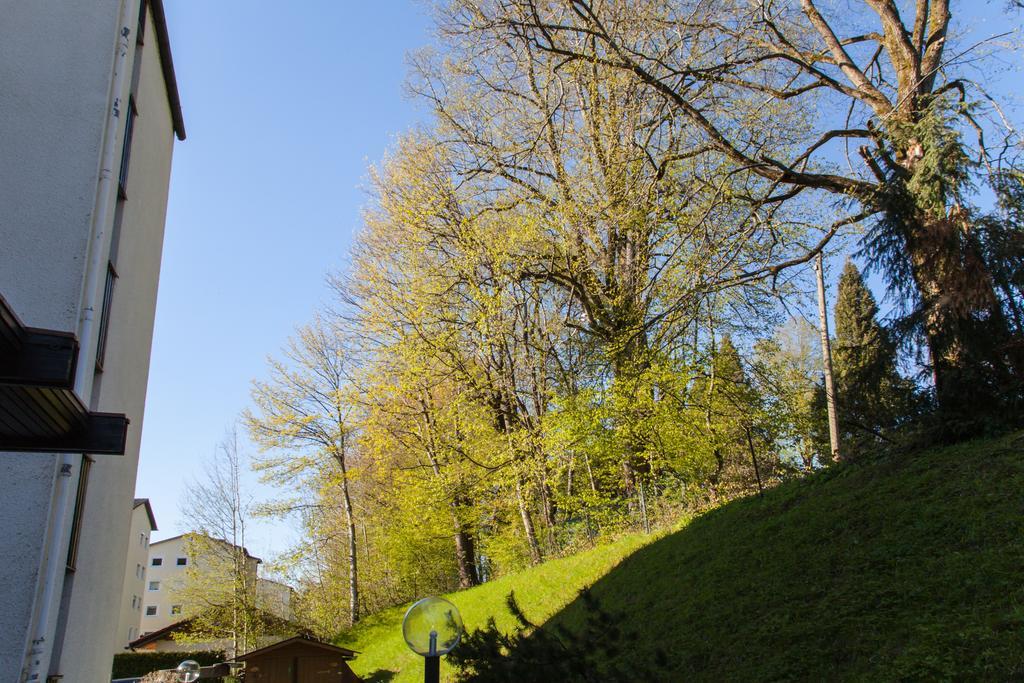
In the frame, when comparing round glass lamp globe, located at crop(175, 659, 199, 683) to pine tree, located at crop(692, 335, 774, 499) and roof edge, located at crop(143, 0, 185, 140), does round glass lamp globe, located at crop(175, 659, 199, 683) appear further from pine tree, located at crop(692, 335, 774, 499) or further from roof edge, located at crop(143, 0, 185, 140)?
pine tree, located at crop(692, 335, 774, 499)

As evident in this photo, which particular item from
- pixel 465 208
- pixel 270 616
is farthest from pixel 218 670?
pixel 465 208

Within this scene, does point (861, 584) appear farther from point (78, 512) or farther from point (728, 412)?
point (728, 412)

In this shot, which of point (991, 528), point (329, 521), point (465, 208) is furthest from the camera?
point (329, 521)

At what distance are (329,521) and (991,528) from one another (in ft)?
75.5

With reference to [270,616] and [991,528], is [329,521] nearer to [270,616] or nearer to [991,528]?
[270,616]

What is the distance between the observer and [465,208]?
16.7 m

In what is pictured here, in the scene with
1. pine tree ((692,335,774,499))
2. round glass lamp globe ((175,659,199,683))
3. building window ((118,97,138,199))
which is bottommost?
round glass lamp globe ((175,659,199,683))

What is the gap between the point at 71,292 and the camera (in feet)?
19.0

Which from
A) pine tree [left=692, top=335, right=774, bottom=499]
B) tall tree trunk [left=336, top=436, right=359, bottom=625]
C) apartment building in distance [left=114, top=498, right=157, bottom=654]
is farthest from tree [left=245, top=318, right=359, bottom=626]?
apartment building in distance [left=114, top=498, right=157, bottom=654]

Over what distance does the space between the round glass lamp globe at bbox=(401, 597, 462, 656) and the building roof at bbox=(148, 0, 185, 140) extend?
24.8 feet

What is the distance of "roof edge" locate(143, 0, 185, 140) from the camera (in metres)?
8.49

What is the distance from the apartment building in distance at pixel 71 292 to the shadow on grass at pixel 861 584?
4004mm

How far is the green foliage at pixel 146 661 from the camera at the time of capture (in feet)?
93.4

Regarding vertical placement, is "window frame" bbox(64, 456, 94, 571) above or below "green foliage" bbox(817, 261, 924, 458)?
below
